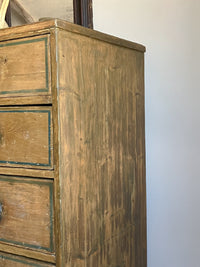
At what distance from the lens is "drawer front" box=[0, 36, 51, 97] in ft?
3.27

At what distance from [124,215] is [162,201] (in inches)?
11.4

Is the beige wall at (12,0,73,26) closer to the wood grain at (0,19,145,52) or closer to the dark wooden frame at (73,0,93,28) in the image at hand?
the dark wooden frame at (73,0,93,28)

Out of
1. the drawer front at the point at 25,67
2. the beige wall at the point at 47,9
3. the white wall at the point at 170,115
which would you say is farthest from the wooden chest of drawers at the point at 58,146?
the beige wall at the point at 47,9

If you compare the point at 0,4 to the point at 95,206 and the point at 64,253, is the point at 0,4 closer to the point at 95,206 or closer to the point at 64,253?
the point at 95,206

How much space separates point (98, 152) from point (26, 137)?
253mm

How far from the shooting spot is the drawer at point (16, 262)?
1061 millimetres

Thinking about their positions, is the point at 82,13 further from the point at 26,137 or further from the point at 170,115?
the point at 26,137

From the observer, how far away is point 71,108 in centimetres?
103

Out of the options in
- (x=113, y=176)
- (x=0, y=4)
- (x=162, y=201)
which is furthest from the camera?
(x=162, y=201)

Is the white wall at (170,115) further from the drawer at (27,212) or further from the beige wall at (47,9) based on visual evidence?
the drawer at (27,212)

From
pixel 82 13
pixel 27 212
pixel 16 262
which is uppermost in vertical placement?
pixel 82 13

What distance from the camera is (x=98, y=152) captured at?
1166 mm

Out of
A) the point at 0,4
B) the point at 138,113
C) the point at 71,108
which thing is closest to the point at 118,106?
the point at 138,113

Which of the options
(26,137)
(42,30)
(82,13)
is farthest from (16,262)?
(82,13)
